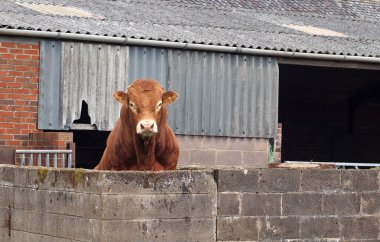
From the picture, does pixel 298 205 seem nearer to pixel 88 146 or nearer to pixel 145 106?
pixel 145 106

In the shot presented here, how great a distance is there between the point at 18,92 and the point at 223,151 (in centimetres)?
430

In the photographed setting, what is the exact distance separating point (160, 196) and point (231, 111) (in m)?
12.1

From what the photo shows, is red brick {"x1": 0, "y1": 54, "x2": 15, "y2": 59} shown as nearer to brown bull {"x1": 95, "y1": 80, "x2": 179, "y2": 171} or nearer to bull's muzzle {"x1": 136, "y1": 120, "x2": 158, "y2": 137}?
brown bull {"x1": 95, "y1": 80, "x2": 179, "y2": 171}

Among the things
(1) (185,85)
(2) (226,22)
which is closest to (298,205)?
(1) (185,85)

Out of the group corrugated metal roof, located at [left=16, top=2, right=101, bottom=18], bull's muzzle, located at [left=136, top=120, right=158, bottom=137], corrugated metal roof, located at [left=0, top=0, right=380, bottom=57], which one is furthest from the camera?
corrugated metal roof, located at [left=16, top=2, right=101, bottom=18]

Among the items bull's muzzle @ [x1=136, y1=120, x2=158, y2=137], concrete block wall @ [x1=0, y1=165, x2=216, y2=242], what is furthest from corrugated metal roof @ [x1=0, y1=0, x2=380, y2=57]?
concrete block wall @ [x1=0, y1=165, x2=216, y2=242]

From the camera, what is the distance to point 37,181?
11.9m

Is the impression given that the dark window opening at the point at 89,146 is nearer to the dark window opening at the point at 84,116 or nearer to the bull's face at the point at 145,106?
the dark window opening at the point at 84,116

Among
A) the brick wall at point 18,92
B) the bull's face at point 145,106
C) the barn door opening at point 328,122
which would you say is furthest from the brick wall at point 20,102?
the barn door opening at point 328,122

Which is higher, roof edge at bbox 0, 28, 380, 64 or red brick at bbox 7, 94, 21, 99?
roof edge at bbox 0, 28, 380, 64

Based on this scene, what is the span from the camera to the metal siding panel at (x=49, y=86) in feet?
66.8

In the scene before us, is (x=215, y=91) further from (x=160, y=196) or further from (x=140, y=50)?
(x=160, y=196)

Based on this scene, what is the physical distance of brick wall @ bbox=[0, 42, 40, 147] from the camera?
65.8 ft

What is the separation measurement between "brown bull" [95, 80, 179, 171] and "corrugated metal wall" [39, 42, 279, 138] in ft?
20.2
